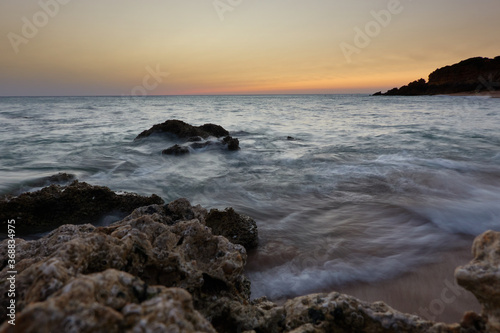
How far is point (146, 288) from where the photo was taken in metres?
1.32

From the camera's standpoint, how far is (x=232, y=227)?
3652mm

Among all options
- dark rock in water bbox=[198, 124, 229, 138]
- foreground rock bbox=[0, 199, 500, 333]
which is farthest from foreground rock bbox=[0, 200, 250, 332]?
dark rock in water bbox=[198, 124, 229, 138]

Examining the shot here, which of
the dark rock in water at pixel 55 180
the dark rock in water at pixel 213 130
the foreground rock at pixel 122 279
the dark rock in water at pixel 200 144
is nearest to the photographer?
the foreground rock at pixel 122 279

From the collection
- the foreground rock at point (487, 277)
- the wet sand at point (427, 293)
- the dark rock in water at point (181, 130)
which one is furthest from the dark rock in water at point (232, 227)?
the dark rock in water at point (181, 130)

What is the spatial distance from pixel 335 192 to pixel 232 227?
3143mm

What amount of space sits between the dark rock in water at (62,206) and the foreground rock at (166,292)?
1912 millimetres

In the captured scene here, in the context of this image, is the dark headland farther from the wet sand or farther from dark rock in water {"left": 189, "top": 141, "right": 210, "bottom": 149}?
the wet sand

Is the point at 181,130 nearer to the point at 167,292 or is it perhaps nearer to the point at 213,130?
the point at 213,130

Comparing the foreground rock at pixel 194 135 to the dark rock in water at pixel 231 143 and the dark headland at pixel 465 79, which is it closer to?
the dark rock in water at pixel 231 143

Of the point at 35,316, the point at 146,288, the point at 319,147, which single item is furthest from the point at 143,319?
the point at 319,147

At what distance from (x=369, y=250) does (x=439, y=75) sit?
92768mm

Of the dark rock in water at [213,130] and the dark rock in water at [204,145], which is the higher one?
the dark rock in water at [213,130]

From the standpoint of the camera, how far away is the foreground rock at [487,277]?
1539 millimetres

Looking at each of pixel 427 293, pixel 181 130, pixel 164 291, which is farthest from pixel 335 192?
pixel 181 130
